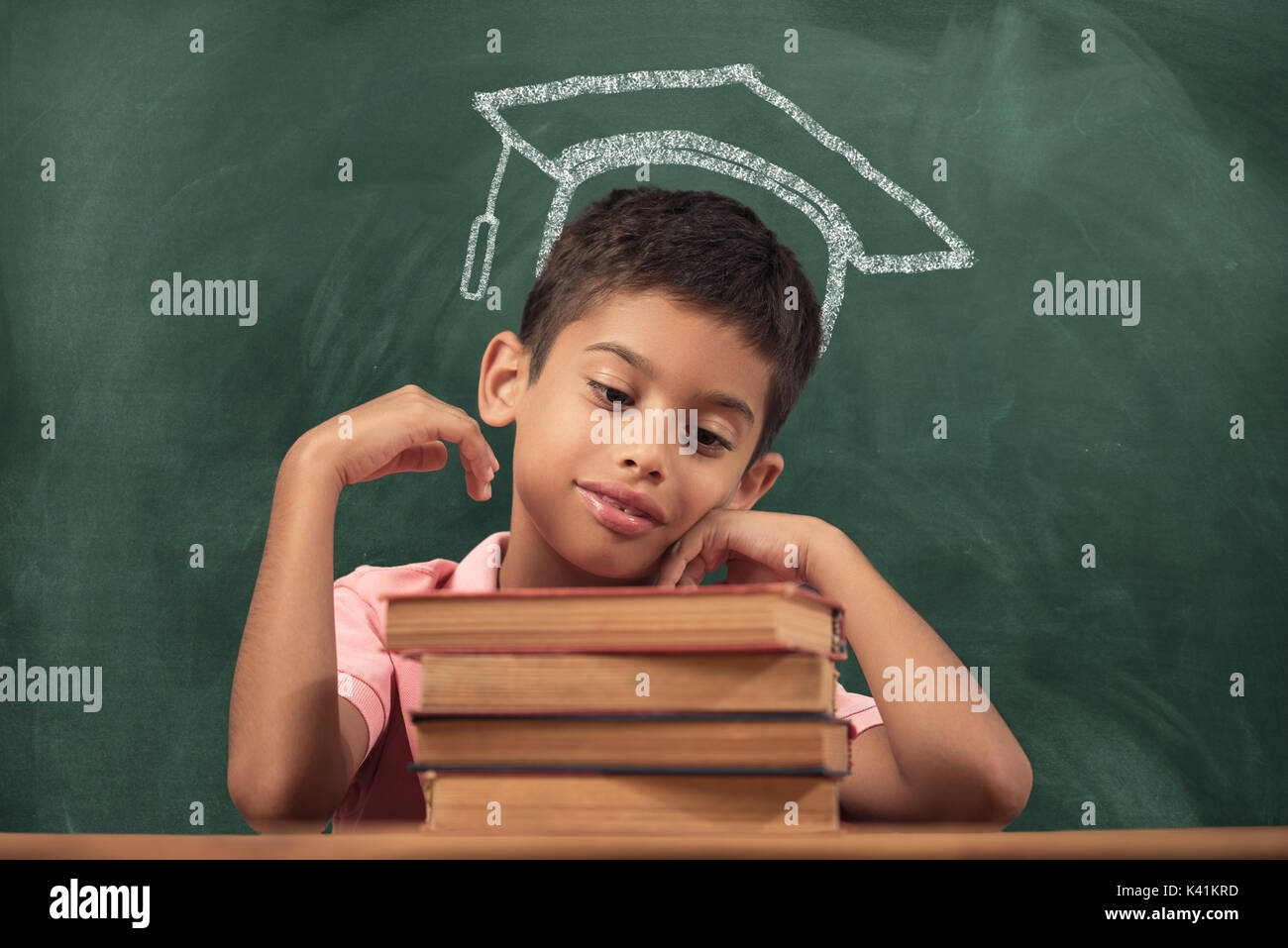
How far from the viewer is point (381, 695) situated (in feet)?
4.11

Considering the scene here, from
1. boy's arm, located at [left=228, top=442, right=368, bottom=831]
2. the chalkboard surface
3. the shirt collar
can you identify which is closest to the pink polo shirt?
the shirt collar

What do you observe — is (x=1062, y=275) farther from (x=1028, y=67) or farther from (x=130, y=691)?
(x=130, y=691)

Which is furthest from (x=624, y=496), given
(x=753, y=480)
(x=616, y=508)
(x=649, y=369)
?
(x=753, y=480)

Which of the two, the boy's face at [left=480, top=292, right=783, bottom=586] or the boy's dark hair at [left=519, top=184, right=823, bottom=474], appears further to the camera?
the boy's dark hair at [left=519, top=184, right=823, bottom=474]

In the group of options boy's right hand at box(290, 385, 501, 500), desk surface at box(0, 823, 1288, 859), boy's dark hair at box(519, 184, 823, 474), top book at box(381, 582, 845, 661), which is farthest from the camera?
boy's dark hair at box(519, 184, 823, 474)

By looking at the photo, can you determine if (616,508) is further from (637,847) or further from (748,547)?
(637,847)

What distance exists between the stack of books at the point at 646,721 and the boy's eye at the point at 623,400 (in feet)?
1.48

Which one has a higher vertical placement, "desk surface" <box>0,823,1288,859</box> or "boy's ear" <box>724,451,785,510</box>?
"boy's ear" <box>724,451,785,510</box>

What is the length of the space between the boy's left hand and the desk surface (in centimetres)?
59

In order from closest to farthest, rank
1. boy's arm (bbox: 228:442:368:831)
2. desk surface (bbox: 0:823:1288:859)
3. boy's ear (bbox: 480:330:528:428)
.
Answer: desk surface (bbox: 0:823:1288:859) < boy's arm (bbox: 228:442:368:831) < boy's ear (bbox: 480:330:528:428)

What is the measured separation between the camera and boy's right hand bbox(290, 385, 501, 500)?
1159mm

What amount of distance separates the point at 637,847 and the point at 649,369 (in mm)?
633

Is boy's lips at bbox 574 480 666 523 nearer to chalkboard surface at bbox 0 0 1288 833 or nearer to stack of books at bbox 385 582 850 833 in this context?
stack of books at bbox 385 582 850 833

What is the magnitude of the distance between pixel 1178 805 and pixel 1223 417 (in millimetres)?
626
